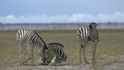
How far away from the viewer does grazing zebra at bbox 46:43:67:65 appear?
23078 millimetres

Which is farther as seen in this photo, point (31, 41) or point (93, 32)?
point (31, 41)

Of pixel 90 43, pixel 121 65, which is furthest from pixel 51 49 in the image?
pixel 121 65

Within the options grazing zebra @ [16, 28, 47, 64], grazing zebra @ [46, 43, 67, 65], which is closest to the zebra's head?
grazing zebra @ [46, 43, 67, 65]

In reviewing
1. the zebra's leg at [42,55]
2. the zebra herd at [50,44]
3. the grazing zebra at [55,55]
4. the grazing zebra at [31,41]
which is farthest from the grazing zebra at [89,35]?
the zebra's leg at [42,55]

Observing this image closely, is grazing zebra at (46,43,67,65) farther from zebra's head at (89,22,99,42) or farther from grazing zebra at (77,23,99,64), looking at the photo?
zebra's head at (89,22,99,42)

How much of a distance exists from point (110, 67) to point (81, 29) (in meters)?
2.90

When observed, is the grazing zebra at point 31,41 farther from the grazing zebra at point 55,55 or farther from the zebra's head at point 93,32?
the zebra's head at point 93,32

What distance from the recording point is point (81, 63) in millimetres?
23578

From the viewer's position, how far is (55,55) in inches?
920

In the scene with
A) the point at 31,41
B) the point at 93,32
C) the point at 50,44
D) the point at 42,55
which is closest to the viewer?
the point at 93,32

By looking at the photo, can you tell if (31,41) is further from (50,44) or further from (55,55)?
(55,55)

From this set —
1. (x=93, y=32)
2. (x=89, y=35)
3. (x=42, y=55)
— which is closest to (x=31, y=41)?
(x=42, y=55)

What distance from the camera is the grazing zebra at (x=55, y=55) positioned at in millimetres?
23078

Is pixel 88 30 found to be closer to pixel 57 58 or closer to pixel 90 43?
pixel 90 43
